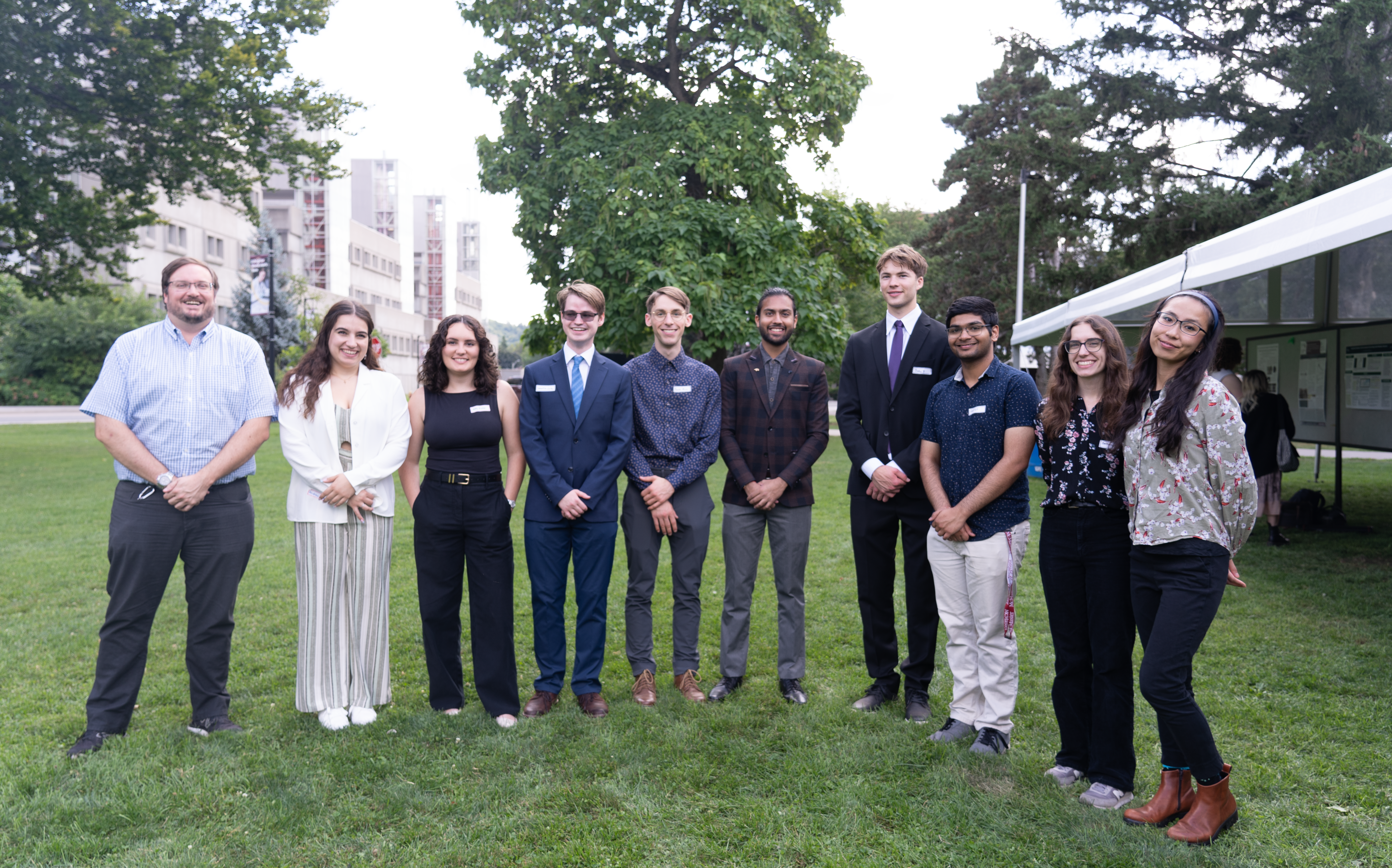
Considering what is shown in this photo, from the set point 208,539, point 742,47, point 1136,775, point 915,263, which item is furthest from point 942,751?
point 742,47

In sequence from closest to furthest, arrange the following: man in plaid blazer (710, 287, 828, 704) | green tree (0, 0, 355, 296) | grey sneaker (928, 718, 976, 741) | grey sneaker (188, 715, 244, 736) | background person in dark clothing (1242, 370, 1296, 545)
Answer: grey sneaker (928, 718, 976, 741) < grey sneaker (188, 715, 244, 736) < man in plaid blazer (710, 287, 828, 704) < background person in dark clothing (1242, 370, 1296, 545) < green tree (0, 0, 355, 296)

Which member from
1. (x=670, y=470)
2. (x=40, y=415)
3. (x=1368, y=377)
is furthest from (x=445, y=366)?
(x=40, y=415)

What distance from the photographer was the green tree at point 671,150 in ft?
Answer: 55.4

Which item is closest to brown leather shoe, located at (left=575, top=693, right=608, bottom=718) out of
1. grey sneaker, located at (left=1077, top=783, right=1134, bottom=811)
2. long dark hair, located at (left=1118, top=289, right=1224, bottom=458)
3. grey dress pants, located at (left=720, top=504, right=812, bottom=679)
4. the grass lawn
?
the grass lawn

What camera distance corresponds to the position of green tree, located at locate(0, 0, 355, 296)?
14367 mm

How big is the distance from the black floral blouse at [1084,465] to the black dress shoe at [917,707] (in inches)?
57.7

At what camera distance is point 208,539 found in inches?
173

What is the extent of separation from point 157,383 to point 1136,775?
484 cm

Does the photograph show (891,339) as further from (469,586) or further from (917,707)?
(469,586)

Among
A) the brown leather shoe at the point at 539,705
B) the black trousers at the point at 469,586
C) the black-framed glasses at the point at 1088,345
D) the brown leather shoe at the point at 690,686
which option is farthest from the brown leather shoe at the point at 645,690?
the black-framed glasses at the point at 1088,345

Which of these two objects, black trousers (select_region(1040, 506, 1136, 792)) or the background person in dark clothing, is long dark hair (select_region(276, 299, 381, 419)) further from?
the background person in dark clothing

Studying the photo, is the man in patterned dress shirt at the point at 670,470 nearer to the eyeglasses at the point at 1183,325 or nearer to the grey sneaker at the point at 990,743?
the grey sneaker at the point at 990,743

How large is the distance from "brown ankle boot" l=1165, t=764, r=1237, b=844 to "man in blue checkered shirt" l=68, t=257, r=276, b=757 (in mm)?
4245

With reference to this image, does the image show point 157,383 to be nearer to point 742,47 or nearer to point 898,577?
point 898,577
